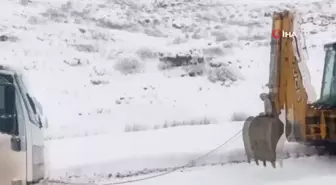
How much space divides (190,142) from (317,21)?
0.89 metres

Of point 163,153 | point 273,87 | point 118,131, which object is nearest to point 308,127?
point 273,87

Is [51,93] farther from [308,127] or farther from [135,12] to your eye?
[308,127]

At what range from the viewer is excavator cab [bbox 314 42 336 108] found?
11.3 ft

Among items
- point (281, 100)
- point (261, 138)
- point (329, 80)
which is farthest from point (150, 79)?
point (329, 80)

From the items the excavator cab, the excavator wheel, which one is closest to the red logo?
the excavator cab

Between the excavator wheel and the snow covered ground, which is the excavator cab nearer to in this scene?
the snow covered ground

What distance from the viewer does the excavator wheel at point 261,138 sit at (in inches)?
124

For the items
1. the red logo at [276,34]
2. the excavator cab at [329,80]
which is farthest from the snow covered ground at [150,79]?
the excavator cab at [329,80]

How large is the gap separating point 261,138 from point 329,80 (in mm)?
586

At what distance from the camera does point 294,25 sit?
129 inches

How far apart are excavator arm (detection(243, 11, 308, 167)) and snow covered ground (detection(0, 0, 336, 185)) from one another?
5 cm

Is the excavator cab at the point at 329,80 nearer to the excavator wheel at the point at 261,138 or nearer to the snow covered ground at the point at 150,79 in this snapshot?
the snow covered ground at the point at 150,79

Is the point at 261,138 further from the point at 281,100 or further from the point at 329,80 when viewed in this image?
the point at 329,80

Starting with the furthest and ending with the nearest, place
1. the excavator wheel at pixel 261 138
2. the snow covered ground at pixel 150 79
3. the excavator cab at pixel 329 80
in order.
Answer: the excavator cab at pixel 329 80
the excavator wheel at pixel 261 138
the snow covered ground at pixel 150 79
